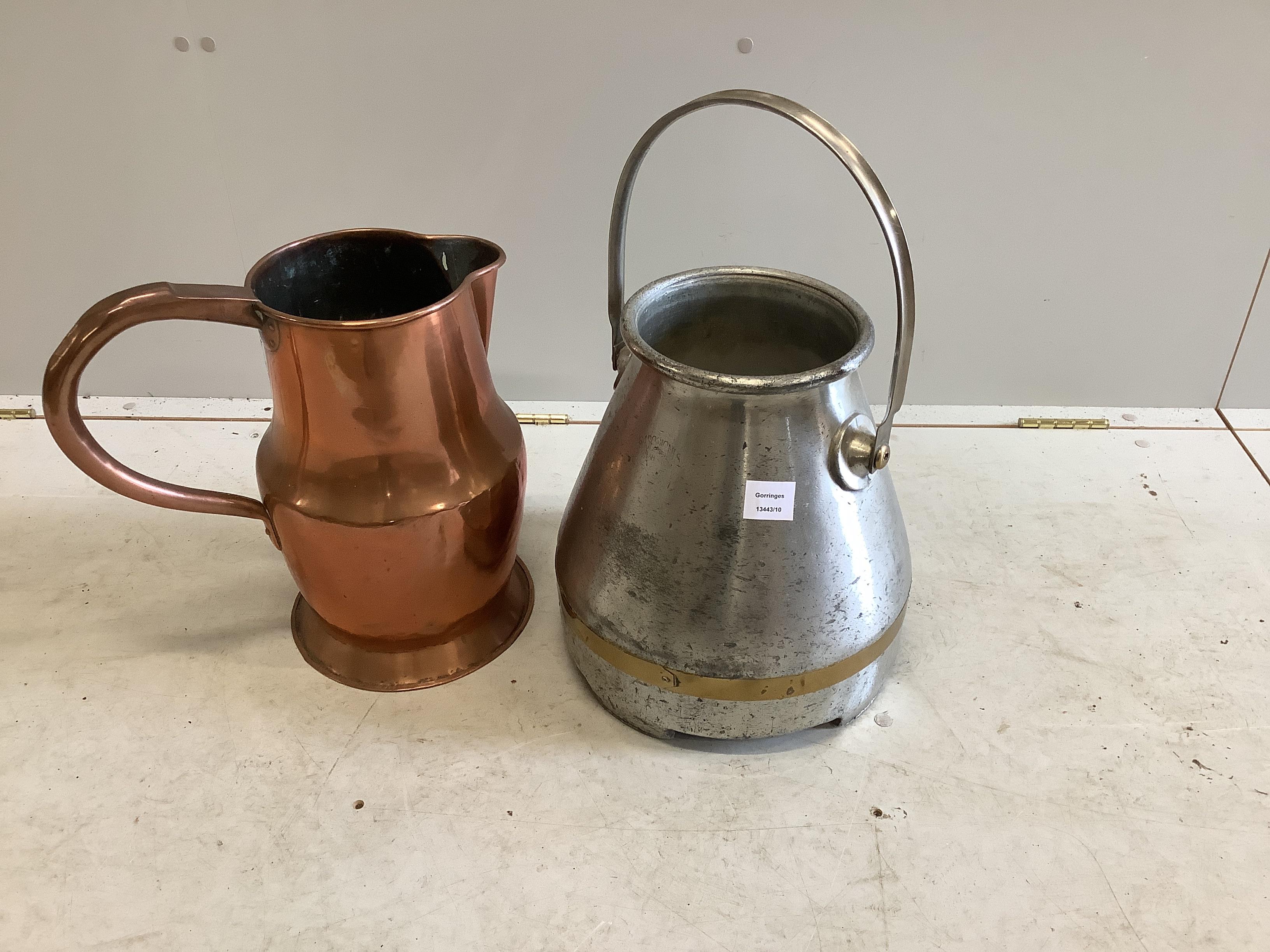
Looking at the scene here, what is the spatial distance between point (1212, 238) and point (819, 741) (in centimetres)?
78

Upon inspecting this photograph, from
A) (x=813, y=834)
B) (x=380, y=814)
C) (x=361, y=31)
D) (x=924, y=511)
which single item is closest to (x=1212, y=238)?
(x=924, y=511)

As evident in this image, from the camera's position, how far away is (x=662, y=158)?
Answer: 97 cm

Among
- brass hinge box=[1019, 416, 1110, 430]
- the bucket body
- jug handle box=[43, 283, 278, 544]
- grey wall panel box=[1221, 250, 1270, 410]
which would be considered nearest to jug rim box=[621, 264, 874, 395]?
the bucket body

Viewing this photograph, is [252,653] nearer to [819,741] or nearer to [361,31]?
[819,741]

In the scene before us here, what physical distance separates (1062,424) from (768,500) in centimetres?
69

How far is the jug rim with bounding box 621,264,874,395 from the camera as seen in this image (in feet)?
→ 1.88

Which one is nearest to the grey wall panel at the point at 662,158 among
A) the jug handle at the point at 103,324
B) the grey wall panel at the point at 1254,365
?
the grey wall panel at the point at 1254,365

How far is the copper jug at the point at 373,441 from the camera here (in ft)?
2.01

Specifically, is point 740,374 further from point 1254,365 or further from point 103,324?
point 1254,365

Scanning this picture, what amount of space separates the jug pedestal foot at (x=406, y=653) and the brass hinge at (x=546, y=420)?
13.8 inches

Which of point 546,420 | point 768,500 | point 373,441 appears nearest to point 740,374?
point 768,500

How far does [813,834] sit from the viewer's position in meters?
0.66

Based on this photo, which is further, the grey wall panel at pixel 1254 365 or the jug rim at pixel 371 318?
the grey wall panel at pixel 1254 365

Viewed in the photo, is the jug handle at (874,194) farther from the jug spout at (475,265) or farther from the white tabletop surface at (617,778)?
the white tabletop surface at (617,778)
